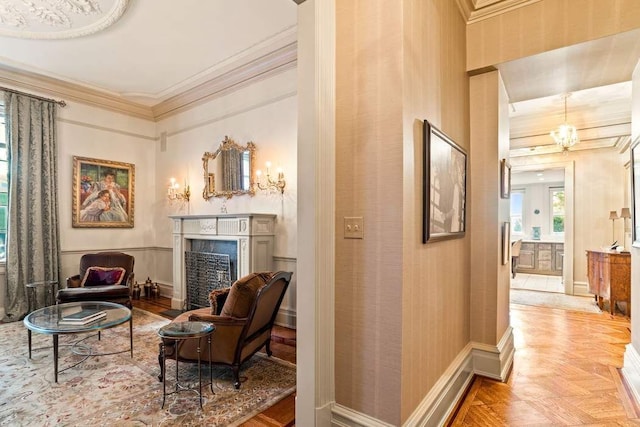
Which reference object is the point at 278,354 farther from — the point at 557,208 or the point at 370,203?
the point at 557,208

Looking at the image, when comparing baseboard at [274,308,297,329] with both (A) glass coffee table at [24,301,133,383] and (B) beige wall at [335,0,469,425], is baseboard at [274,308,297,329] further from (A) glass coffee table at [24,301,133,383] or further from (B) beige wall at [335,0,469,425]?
(B) beige wall at [335,0,469,425]

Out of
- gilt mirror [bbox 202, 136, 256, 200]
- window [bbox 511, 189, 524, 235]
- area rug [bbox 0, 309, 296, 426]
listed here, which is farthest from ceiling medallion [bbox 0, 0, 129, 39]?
window [bbox 511, 189, 524, 235]

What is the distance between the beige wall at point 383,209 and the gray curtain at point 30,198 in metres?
5.25

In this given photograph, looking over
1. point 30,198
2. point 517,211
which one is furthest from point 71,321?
point 517,211

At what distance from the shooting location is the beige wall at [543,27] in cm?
238

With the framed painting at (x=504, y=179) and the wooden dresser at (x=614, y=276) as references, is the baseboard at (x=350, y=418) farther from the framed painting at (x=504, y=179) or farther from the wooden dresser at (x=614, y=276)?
the wooden dresser at (x=614, y=276)

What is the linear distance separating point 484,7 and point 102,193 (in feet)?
20.4

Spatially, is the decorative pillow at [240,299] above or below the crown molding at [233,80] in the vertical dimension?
below

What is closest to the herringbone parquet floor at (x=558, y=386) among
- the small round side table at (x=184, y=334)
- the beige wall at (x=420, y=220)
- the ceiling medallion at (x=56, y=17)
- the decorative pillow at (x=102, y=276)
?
the beige wall at (x=420, y=220)

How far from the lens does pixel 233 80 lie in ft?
16.4

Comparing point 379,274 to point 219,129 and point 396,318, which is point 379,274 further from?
point 219,129

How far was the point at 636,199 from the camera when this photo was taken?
2.74 meters

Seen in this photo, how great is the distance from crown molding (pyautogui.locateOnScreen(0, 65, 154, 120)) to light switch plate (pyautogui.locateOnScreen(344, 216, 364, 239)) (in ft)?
18.8

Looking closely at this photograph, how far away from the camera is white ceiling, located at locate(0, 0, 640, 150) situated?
290 cm
